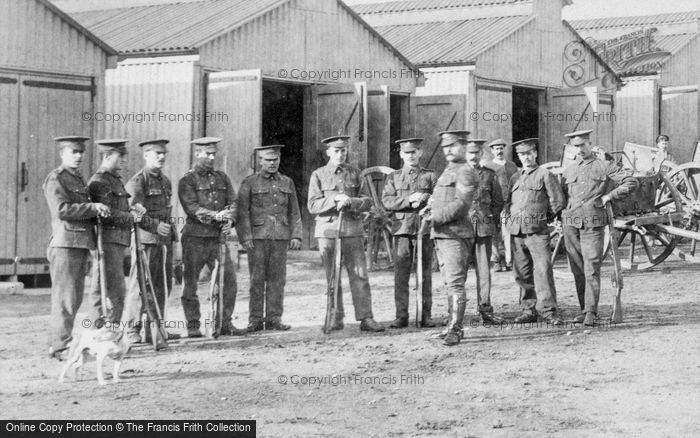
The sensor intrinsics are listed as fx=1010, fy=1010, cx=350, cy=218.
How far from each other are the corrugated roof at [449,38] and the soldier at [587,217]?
7868mm

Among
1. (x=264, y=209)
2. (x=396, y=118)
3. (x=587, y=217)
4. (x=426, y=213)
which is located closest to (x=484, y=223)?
(x=587, y=217)

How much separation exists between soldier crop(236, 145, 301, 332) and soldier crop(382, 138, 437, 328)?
1.08 meters

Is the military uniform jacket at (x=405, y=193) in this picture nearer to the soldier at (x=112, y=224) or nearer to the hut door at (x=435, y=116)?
the soldier at (x=112, y=224)

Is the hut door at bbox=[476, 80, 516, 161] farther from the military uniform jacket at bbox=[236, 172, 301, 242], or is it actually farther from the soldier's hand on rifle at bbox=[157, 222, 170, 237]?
the soldier's hand on rifle at bbox=[157, 222, 170, 237]

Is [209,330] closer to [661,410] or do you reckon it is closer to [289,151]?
[661,410]

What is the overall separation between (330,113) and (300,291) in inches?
159

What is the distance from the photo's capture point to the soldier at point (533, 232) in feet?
32.1

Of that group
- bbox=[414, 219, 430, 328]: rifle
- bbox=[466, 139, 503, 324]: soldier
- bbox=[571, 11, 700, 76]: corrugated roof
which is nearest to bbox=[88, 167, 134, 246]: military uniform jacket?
bbox=[414, 219, 430, 328]: rifle

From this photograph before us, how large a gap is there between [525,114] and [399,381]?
1418 centimetres

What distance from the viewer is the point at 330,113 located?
51.2 ft

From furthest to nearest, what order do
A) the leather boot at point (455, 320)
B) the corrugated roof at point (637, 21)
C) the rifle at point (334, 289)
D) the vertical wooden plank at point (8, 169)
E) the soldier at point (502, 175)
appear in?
the corrugated roof at point (637, 21)
the soldier at point (502, 175)
the vertical wooden plank at point (8, 169)
the rifle at point (334, 289)
the leather boot at point (455, 320)

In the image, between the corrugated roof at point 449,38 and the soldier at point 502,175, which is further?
the corrugated roof at point 449,38

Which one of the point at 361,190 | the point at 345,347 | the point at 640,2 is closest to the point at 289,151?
the point at 361,190

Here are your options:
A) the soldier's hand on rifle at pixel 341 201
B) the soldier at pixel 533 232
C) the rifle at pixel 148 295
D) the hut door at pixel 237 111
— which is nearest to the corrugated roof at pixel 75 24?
the hut door at pixel 237 111
